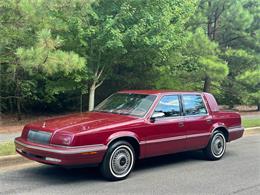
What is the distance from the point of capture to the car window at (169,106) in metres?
8.31

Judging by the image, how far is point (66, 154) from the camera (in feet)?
22.0

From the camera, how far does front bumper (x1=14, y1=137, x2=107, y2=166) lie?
673 centimetres

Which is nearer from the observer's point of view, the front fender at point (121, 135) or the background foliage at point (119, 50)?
the front fender at point (121, 135)

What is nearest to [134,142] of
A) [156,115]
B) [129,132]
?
[129,132]

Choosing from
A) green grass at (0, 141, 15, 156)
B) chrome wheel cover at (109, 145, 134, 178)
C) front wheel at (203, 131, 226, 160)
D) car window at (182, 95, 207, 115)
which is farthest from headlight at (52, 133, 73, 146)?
front wheel at (203, 131, 226, 160)

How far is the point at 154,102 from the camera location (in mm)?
8242

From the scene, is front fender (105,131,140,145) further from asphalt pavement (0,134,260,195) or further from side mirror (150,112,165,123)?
asphalt pavement (0,134,260,195)

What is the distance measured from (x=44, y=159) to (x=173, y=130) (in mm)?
2545

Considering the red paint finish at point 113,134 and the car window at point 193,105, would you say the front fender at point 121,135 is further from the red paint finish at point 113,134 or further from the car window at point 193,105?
the car window at point 193,105

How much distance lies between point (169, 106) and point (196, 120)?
2.33ft

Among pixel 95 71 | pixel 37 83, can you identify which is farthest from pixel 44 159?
pixel 37 83

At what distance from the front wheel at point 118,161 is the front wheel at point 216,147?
225cm

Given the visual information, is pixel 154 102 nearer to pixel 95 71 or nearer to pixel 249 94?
pixel 95 71

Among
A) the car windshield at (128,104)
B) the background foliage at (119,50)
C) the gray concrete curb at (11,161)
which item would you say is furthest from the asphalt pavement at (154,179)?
the background foliage at (119,50)
